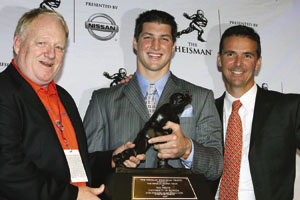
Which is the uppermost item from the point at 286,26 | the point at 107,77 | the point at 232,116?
the point at 286,26

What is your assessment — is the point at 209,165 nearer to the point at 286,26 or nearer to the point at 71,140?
the point at 71,140

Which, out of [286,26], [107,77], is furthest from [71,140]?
[286,26]

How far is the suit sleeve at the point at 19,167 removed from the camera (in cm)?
140

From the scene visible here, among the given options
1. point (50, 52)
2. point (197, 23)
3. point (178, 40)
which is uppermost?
point (197, 23)

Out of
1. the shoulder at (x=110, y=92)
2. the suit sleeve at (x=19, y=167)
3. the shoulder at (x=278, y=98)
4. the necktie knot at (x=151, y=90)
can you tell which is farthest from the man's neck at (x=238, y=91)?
the suit sleeve at (x=19, y=167)

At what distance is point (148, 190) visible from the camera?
1.31 meters

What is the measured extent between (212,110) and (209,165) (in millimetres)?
350

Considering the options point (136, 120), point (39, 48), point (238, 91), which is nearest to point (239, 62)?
point (238, 91)

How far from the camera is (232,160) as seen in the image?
7.53 feet

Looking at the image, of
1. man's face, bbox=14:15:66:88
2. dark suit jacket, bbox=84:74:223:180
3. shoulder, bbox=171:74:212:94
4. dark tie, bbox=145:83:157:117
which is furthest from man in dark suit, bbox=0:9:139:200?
shoulder, bbox=171:74:212:94

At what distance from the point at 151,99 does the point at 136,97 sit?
3.7 inches

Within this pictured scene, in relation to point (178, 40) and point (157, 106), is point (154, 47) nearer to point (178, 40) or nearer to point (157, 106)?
point (157, 106)

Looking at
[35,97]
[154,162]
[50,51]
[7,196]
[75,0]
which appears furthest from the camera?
[75,0]

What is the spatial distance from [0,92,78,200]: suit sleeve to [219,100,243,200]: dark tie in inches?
46.7
